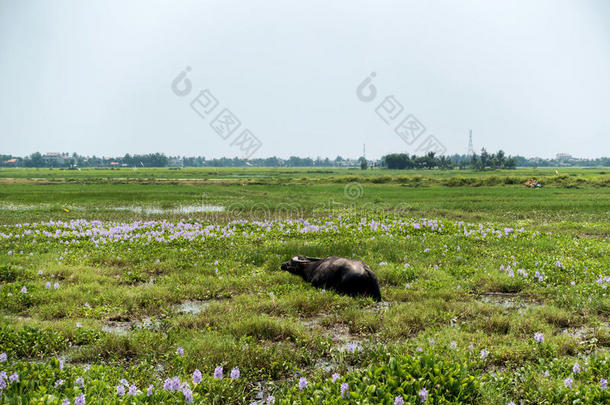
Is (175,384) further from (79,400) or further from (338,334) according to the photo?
(338,334)

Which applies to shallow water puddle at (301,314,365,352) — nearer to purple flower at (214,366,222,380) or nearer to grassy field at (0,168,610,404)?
grassy field at (0,168,610,404)

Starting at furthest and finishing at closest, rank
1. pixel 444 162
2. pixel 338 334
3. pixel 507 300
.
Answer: pixel 444 162
pixel 507 300
pixel 338 334

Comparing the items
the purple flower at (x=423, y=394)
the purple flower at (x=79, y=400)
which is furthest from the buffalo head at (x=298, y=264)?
the purple flower at (x=79, y=400)

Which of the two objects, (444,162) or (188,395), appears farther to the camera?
(444,162)

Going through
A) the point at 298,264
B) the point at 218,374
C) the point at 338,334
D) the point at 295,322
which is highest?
the point at 298,264

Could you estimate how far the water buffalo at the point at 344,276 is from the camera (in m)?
7.00

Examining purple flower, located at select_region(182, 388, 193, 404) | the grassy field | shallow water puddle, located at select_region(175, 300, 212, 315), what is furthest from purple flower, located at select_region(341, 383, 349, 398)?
shallow water puddle, located at select_region(175, 300, 212, 315)

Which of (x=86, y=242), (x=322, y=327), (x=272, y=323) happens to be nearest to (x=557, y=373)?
(x=322, y=327)

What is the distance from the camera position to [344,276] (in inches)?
282

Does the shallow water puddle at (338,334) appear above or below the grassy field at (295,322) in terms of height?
below

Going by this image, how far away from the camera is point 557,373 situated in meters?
4.19

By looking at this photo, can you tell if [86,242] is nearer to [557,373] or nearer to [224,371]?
[224,371]

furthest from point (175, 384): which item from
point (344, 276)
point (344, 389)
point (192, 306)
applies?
point (344, 276)

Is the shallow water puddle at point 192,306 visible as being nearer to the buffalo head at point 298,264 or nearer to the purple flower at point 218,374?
the buffalo head at point 298,264
